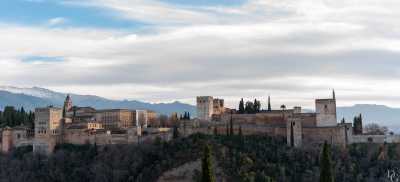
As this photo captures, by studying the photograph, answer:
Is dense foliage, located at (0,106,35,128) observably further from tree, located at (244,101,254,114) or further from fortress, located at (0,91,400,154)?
tree, located at (244,101,254,114)

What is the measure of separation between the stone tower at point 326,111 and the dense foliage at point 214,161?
2.80 metres

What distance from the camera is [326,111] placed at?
224ft

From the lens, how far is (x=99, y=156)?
7019 centimetres

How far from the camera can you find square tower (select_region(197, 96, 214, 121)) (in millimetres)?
76875

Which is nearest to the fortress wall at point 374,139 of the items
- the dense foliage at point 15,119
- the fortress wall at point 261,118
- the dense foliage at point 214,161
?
the dense foliage at point 214,161

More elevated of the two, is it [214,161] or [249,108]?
[249,108]

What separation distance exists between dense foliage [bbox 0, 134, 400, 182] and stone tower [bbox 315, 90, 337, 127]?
110 inches

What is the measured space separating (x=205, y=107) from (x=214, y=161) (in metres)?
14.4

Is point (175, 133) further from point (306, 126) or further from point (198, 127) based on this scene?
point (306, 126)

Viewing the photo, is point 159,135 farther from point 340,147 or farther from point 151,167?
point 340,147

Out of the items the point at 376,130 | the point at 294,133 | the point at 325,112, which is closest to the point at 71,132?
the point at 294,133

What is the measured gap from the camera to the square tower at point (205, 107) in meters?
76.9

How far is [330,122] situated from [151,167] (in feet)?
54.1

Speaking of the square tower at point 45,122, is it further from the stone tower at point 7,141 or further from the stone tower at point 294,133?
the stone tower at point 294,133
